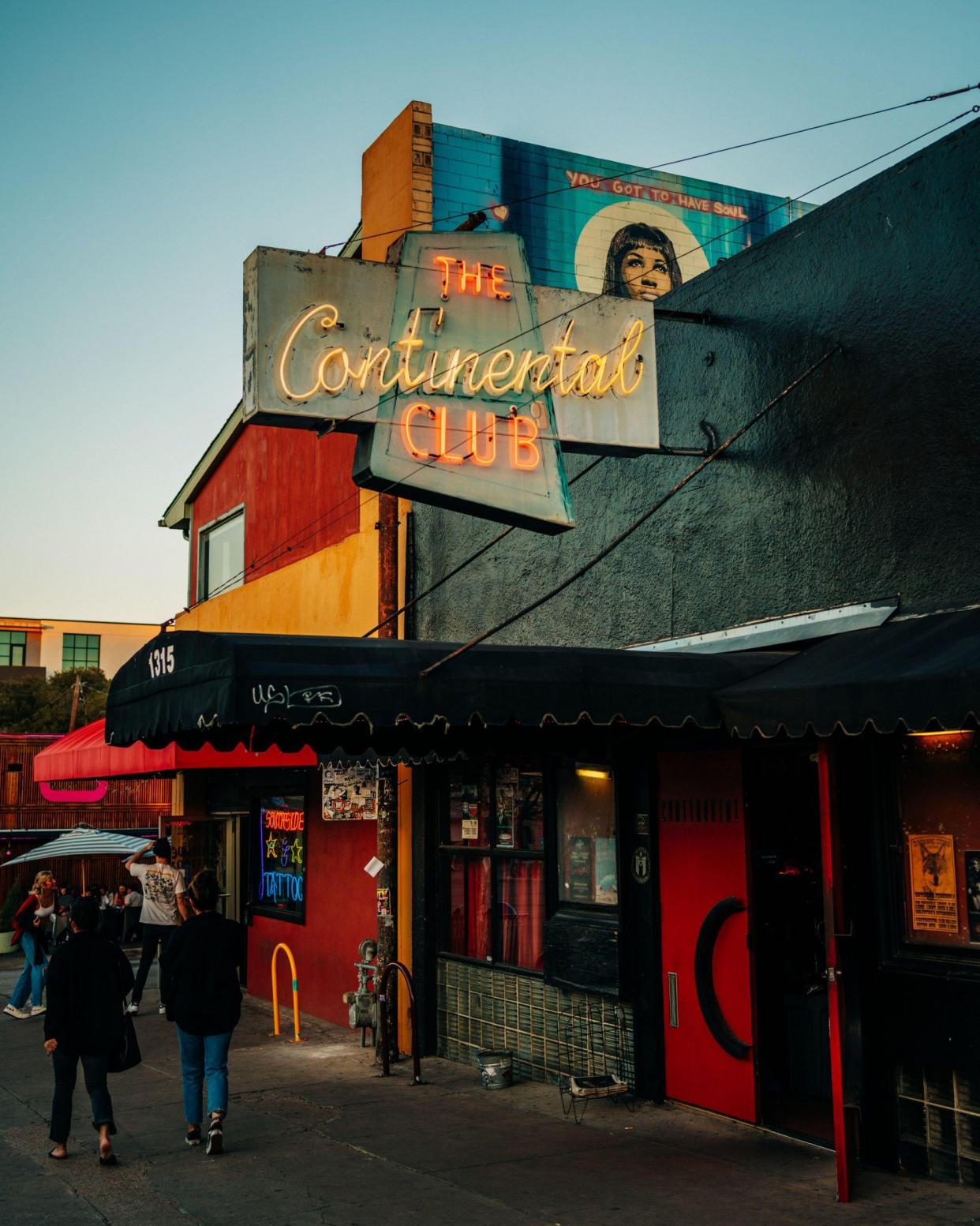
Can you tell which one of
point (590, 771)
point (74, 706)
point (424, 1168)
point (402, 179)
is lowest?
point (424, 1168)

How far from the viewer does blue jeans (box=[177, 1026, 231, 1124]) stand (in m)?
8.13

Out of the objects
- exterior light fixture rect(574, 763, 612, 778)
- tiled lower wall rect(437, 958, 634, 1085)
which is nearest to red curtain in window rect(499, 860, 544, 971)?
tiled lower wall rect(437, 958, 634, 1085)

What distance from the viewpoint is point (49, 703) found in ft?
185

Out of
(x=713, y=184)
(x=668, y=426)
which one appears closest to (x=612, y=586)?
(x=668, y=426)

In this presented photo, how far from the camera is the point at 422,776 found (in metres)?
12.1

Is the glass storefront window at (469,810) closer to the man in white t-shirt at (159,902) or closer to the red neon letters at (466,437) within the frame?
the red neon letters at (466,437)

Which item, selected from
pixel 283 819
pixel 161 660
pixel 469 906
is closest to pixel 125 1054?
pixel 161 660

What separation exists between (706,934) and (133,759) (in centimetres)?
824

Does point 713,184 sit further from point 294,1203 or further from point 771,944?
point 294,1203

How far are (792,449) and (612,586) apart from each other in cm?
222

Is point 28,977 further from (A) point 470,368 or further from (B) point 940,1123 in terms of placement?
(B) point 940,1123

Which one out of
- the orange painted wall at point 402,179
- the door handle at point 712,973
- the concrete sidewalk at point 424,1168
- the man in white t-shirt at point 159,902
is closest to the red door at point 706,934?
the door handle at point 712,973

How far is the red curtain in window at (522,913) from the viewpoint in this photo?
10500 mm

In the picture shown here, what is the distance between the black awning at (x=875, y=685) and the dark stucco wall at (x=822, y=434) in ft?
1.55
